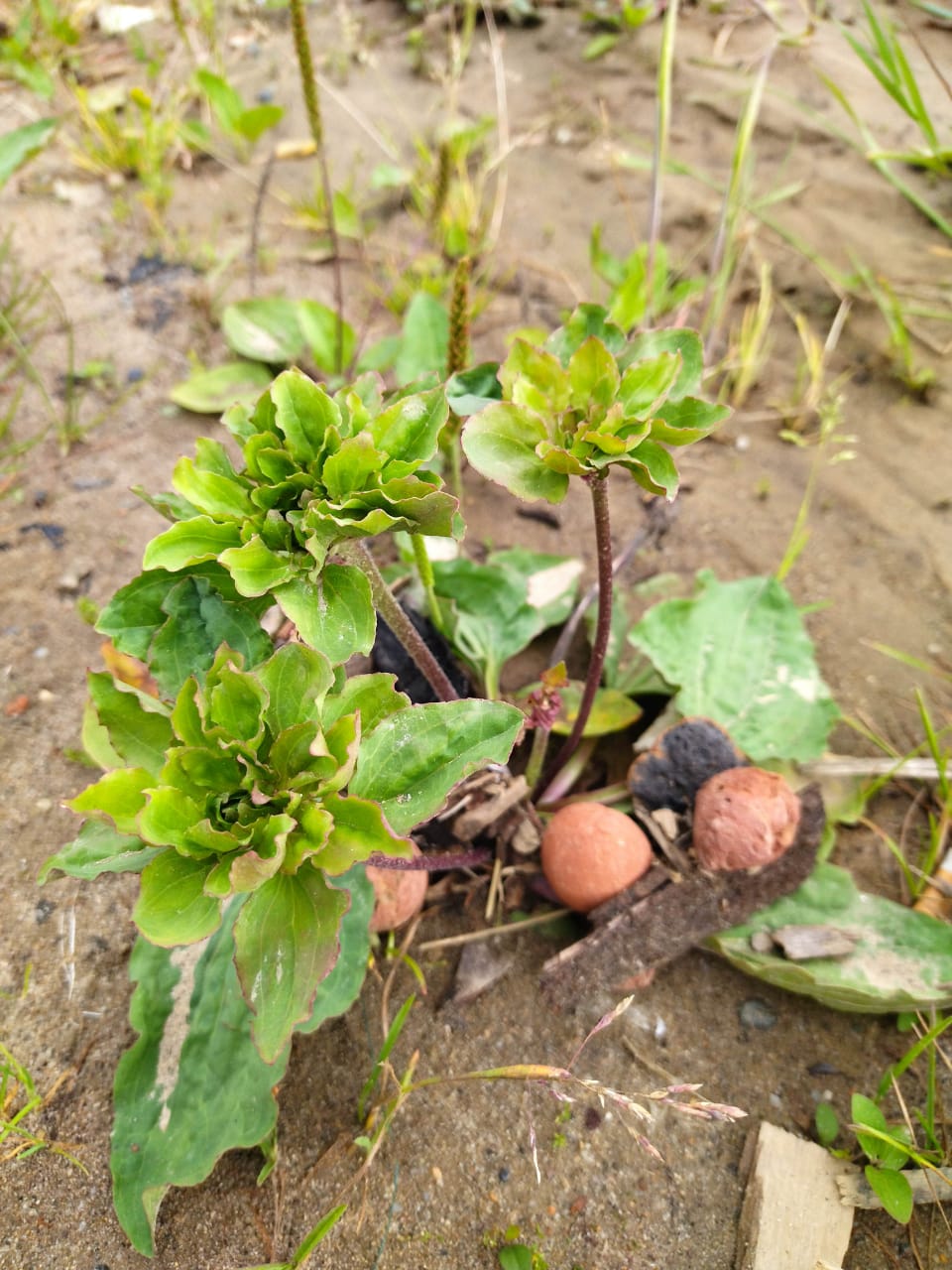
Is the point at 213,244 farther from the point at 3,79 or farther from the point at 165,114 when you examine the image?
the point at 3,79

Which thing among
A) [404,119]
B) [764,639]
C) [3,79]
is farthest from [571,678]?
[3,79]

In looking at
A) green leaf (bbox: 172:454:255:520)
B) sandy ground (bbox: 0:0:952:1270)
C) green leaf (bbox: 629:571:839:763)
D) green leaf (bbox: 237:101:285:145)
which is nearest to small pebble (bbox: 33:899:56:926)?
sandy ground (bbox: 0:0:952:1270)

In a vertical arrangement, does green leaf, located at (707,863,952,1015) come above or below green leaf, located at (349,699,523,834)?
below

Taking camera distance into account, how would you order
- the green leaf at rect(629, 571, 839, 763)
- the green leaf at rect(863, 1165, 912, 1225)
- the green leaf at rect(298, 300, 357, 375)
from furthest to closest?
the green leaf at rect(298, 300, 357, 375)
the green leaf at rect(629, 571, 839, 763)
the green leaf at rect(863, 1165, 912, 1225)

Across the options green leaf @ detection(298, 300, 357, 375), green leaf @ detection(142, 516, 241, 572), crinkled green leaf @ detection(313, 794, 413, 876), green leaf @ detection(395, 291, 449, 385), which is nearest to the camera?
crinkled green leaf @ detection(313, 794, 413, 876)

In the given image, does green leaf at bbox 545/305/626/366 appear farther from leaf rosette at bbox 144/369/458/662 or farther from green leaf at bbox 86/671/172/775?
green leaf at bbox 86/671/172/775

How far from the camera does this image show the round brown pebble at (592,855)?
1.81 metres

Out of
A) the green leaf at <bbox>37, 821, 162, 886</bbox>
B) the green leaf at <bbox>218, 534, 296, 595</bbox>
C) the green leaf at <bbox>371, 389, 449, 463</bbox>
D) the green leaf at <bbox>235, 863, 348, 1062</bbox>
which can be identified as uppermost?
the green leaf at <bbox>371, 389, 449, 463</bbox>

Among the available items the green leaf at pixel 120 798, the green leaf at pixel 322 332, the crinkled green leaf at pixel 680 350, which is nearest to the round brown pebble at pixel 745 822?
the crinkled green leaf at pixel 680 350

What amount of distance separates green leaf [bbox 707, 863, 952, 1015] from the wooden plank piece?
293mm

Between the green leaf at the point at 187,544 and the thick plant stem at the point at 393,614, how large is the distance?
0.18m

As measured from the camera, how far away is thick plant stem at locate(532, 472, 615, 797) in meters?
1.48

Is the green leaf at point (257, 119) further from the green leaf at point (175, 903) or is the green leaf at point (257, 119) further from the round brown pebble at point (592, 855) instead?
the green leaf at point (175, 903)

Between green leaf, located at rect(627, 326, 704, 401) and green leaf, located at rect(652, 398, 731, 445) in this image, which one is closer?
green leaf, located at rect(652, 398, 731, 445)
